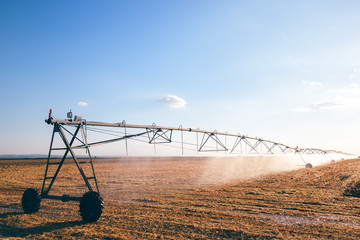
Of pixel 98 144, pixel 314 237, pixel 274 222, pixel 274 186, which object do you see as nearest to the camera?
pixel 314 237

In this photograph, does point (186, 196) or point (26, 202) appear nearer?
point (26, 202)

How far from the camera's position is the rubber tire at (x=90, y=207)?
9430mm

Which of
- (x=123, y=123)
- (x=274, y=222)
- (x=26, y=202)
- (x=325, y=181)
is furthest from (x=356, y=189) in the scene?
(x=26, y=202)

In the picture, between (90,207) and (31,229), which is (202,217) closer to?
(90,207)

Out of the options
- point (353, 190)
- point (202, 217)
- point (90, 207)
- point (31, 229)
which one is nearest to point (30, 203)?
point (31, 229)

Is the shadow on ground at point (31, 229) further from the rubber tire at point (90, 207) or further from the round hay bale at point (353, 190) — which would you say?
the round hay bale at point (353, 190)

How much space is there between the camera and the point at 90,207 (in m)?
9.45

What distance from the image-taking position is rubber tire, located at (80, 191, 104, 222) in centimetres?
943

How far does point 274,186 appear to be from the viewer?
1800 centimetres

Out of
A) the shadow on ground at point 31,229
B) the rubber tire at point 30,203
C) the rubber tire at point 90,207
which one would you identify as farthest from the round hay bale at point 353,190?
the rubber tire at point 30,203

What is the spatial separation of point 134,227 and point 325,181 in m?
17.6

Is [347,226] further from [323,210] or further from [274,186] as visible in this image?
[274,186]

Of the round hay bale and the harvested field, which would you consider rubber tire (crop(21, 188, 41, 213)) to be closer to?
the harvested field

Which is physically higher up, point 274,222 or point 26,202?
point 26,202
